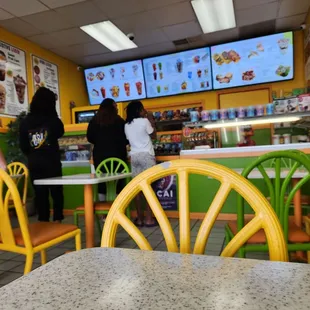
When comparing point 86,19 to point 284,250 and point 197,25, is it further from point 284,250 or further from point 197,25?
point 284,250

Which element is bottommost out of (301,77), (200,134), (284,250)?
(284,250)

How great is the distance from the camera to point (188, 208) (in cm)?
81

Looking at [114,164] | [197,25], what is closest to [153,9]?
[197,25]

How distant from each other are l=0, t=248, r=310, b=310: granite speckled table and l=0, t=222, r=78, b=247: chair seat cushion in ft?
3.42

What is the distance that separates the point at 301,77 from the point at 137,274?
5560mm

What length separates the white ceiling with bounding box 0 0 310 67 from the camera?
3.94m

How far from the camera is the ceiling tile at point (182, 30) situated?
4.69 metres

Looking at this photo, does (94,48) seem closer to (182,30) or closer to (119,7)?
(119,7)

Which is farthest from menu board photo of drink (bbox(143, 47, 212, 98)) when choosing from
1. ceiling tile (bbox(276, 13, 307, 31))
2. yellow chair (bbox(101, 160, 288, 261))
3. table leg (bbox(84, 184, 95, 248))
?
yellow chair (bbox(101, 160, 288, 261))

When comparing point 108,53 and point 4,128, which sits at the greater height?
point 108,53

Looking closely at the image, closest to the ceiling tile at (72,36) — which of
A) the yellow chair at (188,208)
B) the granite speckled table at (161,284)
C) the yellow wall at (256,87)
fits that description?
the yellow wall at (256,87)

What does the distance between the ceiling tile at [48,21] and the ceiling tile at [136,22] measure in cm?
77

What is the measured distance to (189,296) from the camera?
1.52ft

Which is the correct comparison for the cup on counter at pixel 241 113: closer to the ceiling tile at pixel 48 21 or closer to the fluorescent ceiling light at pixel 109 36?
the fluorescent ceiling light at pixel 109 36
